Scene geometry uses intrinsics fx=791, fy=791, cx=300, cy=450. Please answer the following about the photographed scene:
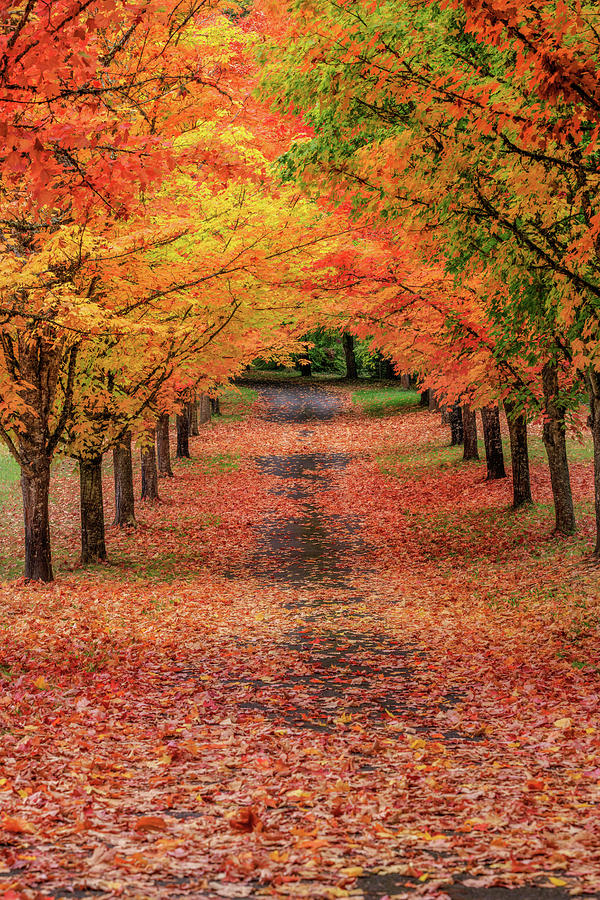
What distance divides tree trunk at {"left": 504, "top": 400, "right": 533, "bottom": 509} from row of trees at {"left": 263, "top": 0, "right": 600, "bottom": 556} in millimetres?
6711

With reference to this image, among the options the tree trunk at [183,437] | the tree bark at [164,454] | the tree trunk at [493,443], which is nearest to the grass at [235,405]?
the tree trunk at [183,437]

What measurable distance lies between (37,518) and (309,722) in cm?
735

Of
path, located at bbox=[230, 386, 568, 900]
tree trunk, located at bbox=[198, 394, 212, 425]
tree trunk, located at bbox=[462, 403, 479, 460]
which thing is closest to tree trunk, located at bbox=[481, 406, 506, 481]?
tree trunk, located at bbox=[462, 403, 479, 460]

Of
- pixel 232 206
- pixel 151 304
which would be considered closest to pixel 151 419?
pixel 151 304

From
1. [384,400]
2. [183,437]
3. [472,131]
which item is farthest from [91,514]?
[384,400]

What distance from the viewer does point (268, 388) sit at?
54.3 m

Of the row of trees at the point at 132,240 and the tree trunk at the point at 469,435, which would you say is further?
the tree trunk at the point at 469,435

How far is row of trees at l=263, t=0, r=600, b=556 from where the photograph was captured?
5863mm

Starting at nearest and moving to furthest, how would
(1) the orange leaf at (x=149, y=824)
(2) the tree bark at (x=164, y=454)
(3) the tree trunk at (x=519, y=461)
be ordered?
(1) the orange leaf at (x=149, y=824) → (3) the tree trunk at (x=519, y=461) → (2) the tree bark at (x=164, y=454)

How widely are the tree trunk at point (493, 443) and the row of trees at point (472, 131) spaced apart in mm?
9790

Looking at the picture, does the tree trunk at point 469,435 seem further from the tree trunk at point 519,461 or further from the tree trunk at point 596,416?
the tree trunk at point 596,416

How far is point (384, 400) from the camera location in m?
43.4

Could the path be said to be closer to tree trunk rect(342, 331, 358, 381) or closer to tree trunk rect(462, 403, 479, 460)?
tree trunk rect(462, 403, 479, 460)

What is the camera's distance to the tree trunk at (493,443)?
792 inches
